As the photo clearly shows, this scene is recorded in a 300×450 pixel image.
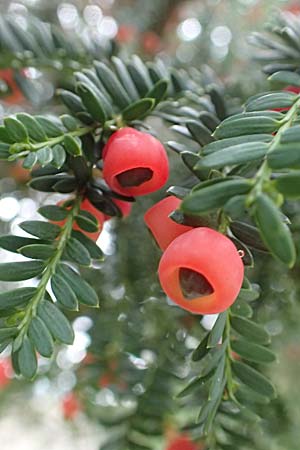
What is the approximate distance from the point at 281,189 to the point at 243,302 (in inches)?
6.2

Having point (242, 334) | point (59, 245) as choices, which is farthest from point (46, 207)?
point (242, 334)

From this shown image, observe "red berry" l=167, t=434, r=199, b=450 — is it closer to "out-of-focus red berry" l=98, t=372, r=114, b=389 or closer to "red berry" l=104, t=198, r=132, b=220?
"out-of-focus red berry" l=98, t=372, r=114, b=389

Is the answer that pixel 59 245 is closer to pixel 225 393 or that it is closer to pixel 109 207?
pixel 109 207

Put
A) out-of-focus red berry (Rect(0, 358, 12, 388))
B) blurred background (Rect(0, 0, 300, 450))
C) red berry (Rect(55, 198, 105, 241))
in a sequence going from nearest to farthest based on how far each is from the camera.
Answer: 1. red berry (Rect(55, 198, 105, 241))
2. blurred background (Rect(0, 0, 300, 450))
3. out-of-focus red berry (Rect(0, 358, 12, 388))

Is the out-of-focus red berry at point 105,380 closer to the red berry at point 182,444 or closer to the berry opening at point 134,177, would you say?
the red berry at point 182,444

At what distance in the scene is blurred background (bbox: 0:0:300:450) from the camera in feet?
1.88

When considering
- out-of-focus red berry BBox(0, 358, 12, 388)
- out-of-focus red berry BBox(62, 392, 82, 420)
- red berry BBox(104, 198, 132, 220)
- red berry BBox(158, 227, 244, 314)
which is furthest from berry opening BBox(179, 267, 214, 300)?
out-of-focus red berry BBox(62, 392, 82, 420)

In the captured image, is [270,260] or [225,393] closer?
[225,393]

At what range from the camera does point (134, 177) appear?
1.23 feet

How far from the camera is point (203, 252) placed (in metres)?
0.29

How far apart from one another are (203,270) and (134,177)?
10 cm

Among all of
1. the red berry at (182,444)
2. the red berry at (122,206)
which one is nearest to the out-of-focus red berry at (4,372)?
the red berry at (182,444)

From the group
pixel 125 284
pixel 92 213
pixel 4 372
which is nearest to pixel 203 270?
pixel 92 213

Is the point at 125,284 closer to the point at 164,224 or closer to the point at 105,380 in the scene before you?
the point at 105,380
